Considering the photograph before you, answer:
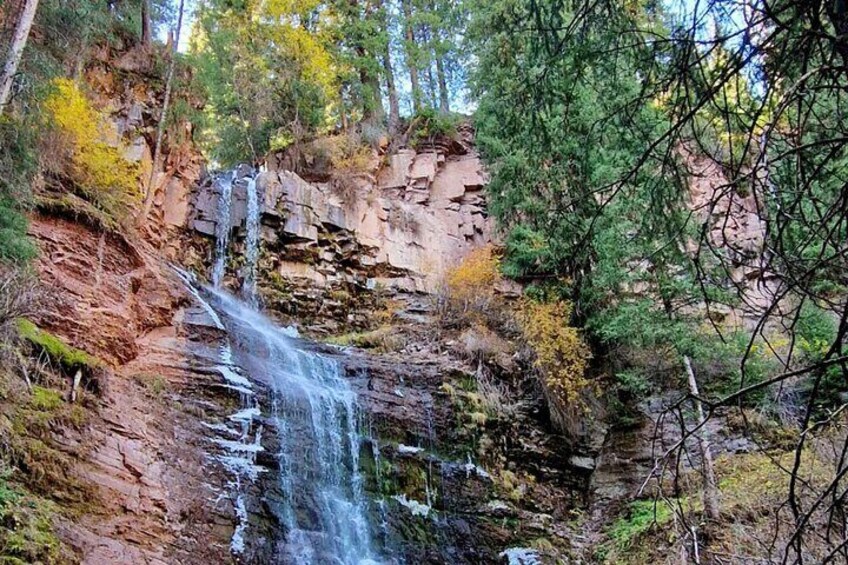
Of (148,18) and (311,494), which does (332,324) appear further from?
(148,18)

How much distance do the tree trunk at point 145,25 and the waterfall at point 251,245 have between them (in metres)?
4.48

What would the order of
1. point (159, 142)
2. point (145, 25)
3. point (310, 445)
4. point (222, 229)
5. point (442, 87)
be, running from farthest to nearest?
point (442, 87) < point (145, 25) < point (222, 229) < point (159, 142) < point (310, 445)

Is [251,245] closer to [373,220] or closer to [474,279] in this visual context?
[373,220]

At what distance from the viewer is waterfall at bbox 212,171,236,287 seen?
16.4m

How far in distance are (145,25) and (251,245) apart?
6.73 metres

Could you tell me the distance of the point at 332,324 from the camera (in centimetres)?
1653

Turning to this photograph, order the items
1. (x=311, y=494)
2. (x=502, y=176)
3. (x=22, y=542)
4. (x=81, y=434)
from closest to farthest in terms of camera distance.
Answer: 1. (x=22, y=542)
2. (x=81, y=434)
3. (x=311, y=494)
4. (x=502, y=176)

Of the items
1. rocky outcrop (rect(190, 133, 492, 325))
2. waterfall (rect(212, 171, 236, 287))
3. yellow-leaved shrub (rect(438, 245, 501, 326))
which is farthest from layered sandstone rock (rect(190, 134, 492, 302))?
yellow-leaved shrub (rect(438, 245, 501, 326))

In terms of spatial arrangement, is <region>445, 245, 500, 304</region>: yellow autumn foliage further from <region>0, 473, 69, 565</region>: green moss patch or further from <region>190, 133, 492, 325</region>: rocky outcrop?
<region>0, 473, 69, 565</region>: green moss patch

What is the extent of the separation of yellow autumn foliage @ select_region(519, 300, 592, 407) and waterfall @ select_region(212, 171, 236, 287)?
7852 mm

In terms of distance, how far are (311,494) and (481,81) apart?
11.4 metres

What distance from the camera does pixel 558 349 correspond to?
46.0 feet

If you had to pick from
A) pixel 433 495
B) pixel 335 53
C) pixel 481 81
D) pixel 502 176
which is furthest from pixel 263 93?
pixel 433 495

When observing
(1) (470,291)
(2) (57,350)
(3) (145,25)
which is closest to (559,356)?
(1) (470,291)
